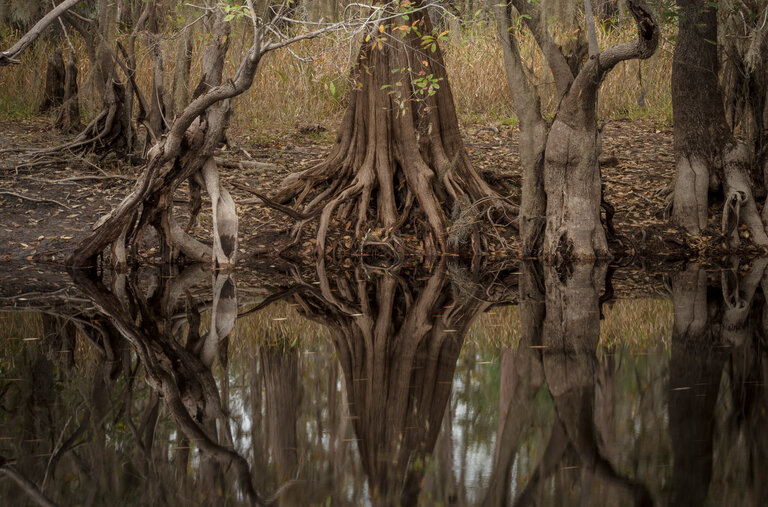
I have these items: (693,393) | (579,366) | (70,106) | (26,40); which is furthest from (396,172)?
(693,393)

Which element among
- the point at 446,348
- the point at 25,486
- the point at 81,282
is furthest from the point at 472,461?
the point at 81,282

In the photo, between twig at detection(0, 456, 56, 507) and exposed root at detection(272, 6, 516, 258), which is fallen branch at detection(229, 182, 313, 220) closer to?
exposed root at detection(272, 6, 516, 258)

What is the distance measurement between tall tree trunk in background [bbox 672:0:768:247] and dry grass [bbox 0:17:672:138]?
17.0ft

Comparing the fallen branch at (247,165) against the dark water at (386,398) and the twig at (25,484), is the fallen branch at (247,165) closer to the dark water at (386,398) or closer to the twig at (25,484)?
the dark water at (386,398)

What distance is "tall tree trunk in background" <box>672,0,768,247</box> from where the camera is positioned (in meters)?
11.0

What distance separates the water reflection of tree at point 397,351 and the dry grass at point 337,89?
708cm

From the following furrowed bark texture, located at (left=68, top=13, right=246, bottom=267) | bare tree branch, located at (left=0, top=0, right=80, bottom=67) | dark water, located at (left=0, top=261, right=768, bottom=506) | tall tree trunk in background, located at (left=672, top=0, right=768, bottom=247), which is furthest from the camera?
tall tree trunk in background, located at (left=672, top=0, right=768, bottom=247)

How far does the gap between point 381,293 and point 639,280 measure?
8.89 feet

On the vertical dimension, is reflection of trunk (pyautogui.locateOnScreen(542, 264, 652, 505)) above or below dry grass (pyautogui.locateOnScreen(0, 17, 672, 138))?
below

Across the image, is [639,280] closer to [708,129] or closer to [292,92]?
[708,129]

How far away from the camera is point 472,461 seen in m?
3.76

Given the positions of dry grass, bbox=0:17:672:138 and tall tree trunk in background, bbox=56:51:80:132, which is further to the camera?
dry grass, bbox=0:17:672:138

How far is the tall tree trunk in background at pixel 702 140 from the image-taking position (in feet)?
36.1

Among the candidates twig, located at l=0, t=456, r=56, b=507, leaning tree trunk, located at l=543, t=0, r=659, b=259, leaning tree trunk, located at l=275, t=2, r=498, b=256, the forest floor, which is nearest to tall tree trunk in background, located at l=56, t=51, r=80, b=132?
the forest floor
